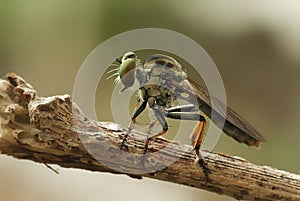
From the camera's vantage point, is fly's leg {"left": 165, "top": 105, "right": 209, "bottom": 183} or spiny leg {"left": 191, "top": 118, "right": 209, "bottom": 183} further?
fly's leg {"left": 165, "top": 105, "right": 209, "bottom": 183}

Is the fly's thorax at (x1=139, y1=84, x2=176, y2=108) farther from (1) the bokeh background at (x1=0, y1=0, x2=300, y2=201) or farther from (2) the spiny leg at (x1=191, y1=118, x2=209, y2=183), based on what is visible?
(1) the bokeh background at (x1=0, y1=0, x2=300, y2=201)

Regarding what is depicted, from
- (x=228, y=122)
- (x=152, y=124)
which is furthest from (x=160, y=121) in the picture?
(x=228, y=122)

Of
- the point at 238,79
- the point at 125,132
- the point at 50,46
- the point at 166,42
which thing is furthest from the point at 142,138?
the point at 50,46

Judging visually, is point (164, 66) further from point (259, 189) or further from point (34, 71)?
point (34, 71)

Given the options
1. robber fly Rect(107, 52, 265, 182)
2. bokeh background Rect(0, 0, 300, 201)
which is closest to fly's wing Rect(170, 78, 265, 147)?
robber fly Rect(107, 52, 265, 182)

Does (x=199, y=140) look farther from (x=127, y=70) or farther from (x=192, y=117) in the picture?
(x=127, y=70)

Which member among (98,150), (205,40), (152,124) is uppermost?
(205,40)
